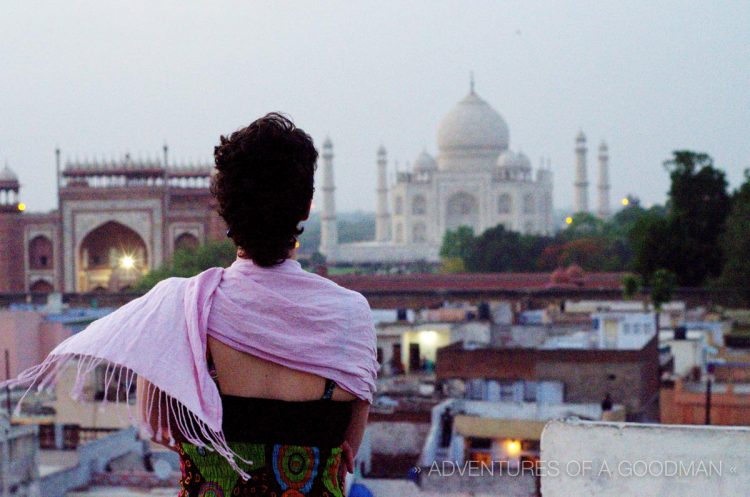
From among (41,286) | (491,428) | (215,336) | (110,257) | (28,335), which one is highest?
(110,257)

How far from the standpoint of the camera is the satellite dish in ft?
20.0

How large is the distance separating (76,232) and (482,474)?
839 inches

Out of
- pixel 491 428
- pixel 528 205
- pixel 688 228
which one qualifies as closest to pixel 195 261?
pixel 688 228

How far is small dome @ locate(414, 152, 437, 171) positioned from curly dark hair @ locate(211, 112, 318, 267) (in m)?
41.7

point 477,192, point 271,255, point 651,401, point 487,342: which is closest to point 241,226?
point 271,255

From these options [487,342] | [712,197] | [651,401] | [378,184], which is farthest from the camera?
[378,184]

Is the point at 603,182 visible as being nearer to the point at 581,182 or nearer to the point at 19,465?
the point at 581,182

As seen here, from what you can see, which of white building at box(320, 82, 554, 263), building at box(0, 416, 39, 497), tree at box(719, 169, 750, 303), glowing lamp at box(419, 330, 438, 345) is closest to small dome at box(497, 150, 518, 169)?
white building at box(320, 82, 554, 263)

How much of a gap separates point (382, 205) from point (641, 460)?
153ft

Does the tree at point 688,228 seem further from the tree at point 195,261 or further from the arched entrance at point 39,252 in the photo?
the arched entrance at point 39,252

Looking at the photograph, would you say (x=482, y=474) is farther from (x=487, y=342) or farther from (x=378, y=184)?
(x=378, y=184)

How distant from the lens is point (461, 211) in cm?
4309

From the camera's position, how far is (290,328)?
4.47 ft

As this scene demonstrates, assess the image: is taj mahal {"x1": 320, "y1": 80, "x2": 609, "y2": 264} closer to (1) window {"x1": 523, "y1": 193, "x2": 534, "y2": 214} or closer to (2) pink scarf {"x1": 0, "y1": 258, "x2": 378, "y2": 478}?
(1) window {"x1": 523, "y1": 193, "x2": 534, "y2": 214}
